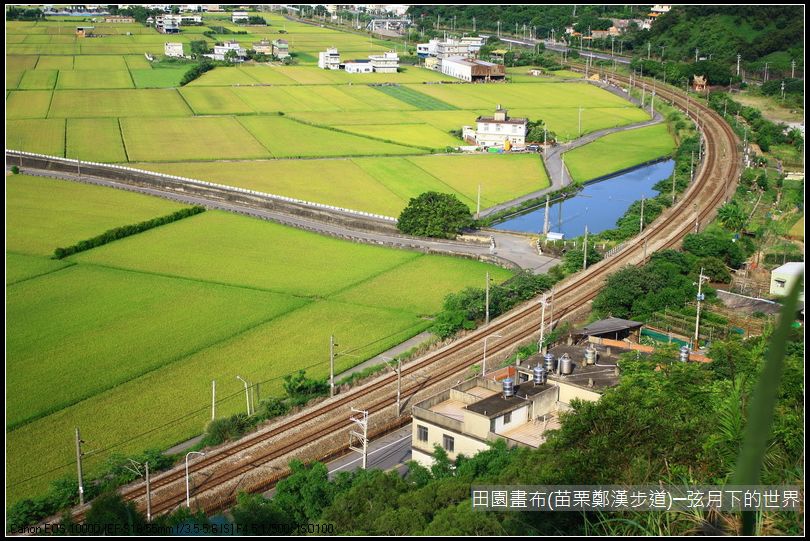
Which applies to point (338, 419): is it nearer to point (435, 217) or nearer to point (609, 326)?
point (609, 326)

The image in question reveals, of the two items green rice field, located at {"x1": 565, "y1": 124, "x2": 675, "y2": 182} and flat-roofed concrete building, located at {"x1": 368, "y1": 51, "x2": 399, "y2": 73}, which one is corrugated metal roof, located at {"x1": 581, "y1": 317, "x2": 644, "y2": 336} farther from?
flat-roofed concrete building, located at {"x1": 368, "y1": 51, "x2": 399, "y2": 73}

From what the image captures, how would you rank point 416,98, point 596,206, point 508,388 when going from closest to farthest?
1. point 508,388
2. point 596,206
3. point 416,98

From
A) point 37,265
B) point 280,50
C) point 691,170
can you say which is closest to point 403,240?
point 37,265

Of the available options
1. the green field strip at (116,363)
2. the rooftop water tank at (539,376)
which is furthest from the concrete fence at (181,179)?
the rooftop water tank at (539,376)

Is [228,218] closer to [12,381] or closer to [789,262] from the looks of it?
[12,381]

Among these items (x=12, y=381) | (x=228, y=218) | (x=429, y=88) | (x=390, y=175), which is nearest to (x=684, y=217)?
(x=390, y=175)

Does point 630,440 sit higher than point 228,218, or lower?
higher
